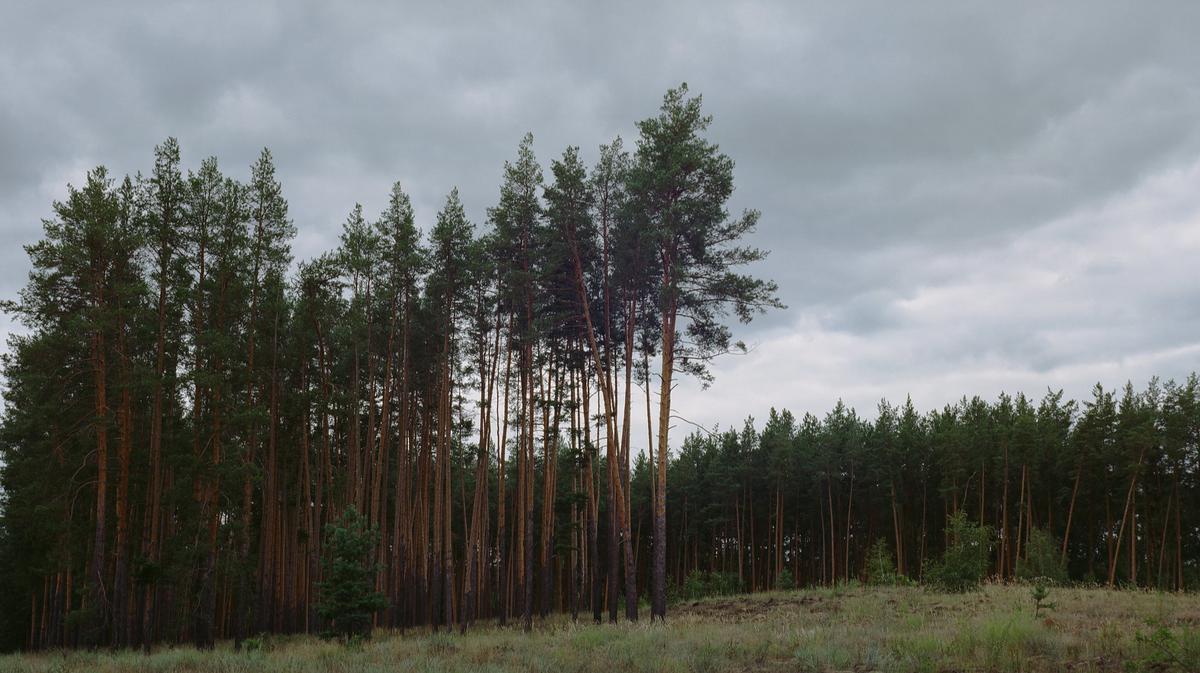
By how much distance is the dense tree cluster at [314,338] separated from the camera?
22.6m

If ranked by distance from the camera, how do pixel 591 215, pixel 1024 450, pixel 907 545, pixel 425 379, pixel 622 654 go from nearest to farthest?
pixel 622 654 → pixel 591 215 → pixel 425 379 → pixel 1024 450 → pixel 907 545

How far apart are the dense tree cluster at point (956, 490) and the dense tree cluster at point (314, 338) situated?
18.7 meters

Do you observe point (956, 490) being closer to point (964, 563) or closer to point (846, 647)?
point (964, 563)

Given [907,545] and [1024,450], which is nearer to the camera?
[1024,450]

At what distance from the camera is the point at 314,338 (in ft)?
99.2

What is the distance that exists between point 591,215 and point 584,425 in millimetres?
8813

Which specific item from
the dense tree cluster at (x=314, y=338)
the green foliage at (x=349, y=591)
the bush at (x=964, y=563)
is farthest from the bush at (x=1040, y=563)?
the green foliage at (x=349, y=591)

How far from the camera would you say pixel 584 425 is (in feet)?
96.7

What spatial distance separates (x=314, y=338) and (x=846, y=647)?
79.9ft

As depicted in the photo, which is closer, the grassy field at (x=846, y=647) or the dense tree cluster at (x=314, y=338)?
the grassy field at (x=846, y=647)

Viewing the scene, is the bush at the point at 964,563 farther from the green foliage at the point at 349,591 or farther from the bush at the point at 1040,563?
the green foliage at the point at 349,591

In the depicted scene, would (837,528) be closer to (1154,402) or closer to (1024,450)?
(1024,450)

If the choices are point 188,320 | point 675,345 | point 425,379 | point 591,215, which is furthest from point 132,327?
point 675,345

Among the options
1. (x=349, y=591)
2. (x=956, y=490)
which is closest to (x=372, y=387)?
(x=349, y=591)
